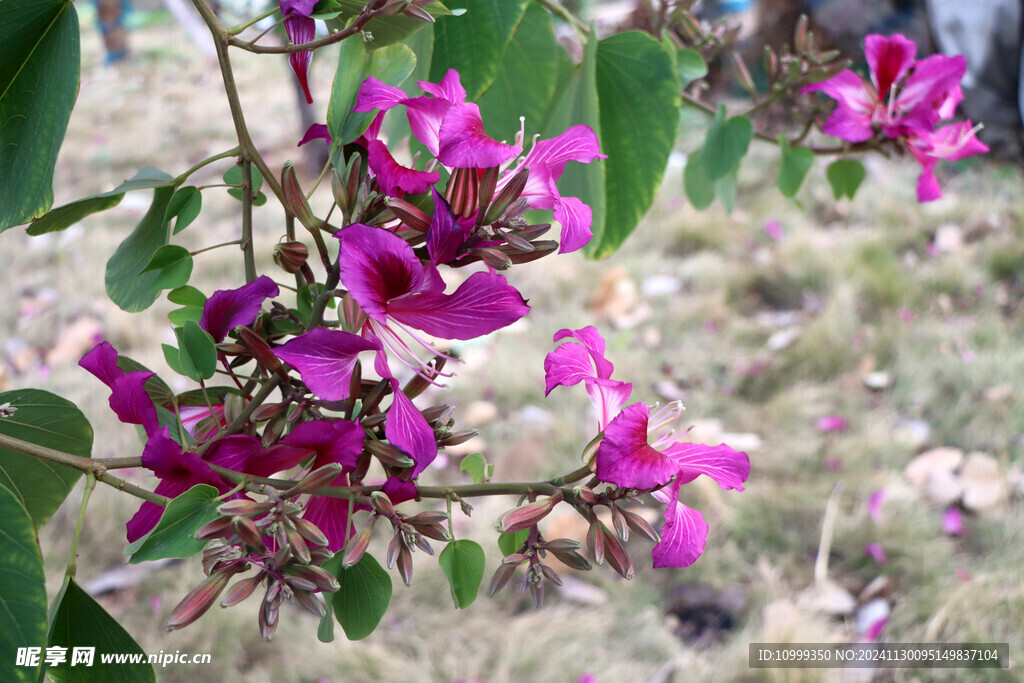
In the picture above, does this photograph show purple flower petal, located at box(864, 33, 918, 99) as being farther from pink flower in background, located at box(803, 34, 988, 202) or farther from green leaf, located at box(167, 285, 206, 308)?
green leaf, located at box(167, 285, 206, 308)

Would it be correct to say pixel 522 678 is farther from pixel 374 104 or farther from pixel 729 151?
pixel 374 104

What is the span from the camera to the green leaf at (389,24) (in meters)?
0.42

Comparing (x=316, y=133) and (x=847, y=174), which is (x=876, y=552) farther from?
(x=316, y=133)

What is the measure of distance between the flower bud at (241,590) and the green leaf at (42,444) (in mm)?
188

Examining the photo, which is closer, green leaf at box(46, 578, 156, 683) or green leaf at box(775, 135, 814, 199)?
green leaf at box(46, 578, 156, 683)

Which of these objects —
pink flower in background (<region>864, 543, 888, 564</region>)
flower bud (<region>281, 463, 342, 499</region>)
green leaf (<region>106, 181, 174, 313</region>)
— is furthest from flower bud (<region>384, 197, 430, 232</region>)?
pink flower in background (<region>864, 543, 888, 564</region>)

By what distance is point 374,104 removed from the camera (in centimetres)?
38

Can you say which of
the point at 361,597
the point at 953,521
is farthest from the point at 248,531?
the point at 953,521

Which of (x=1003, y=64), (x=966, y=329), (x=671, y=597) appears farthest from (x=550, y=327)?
(x=1003, y=64)

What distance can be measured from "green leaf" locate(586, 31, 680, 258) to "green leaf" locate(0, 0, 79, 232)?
0.38 meters

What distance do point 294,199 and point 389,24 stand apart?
11cm

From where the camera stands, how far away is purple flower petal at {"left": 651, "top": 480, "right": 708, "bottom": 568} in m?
0.39

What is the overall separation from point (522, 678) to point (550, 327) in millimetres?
1044

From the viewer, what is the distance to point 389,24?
0.42 metres
